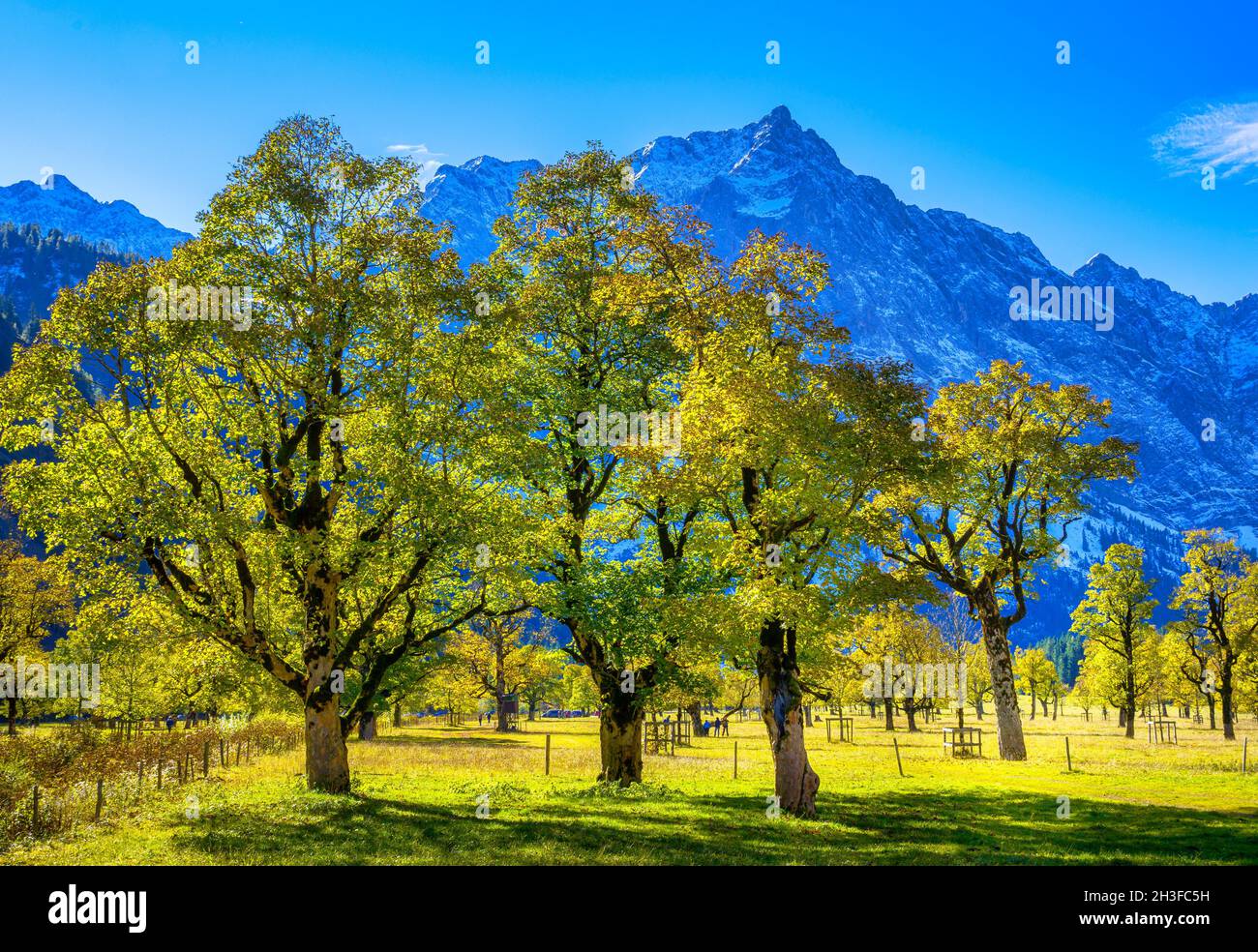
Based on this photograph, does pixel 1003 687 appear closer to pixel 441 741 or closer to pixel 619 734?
pixel 619 734

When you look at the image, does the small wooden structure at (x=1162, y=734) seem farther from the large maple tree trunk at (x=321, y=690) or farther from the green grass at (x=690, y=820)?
the large maple tree trunk at (x=321, y=690)

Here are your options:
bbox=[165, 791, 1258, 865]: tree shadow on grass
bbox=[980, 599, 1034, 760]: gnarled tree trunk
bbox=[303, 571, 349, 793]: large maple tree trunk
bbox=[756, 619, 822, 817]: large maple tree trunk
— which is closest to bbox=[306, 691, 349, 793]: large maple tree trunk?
bbox=[303, 571, 349, 793]: large maple tree trunk

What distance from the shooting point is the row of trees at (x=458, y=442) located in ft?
83.0

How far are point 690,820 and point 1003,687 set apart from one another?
81.4ft

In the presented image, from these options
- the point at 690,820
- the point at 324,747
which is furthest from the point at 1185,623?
the point at 324,747

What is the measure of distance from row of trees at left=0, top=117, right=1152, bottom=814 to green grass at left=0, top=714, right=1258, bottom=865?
3481 mm

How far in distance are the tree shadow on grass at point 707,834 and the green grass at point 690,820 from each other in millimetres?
76

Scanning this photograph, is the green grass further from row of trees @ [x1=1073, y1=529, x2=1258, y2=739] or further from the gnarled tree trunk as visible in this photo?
row of trees @ [x1=1073, y1=529, x2=1258, y2=739]

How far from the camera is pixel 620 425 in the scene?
3228cm

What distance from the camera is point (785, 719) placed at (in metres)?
25.7

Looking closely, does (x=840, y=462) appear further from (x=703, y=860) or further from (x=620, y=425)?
(x=703, y=860)

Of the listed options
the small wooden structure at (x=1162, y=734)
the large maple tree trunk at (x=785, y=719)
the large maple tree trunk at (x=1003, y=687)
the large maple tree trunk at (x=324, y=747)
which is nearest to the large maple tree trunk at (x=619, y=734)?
the large maple tree trunk at (x=785, y=719)
